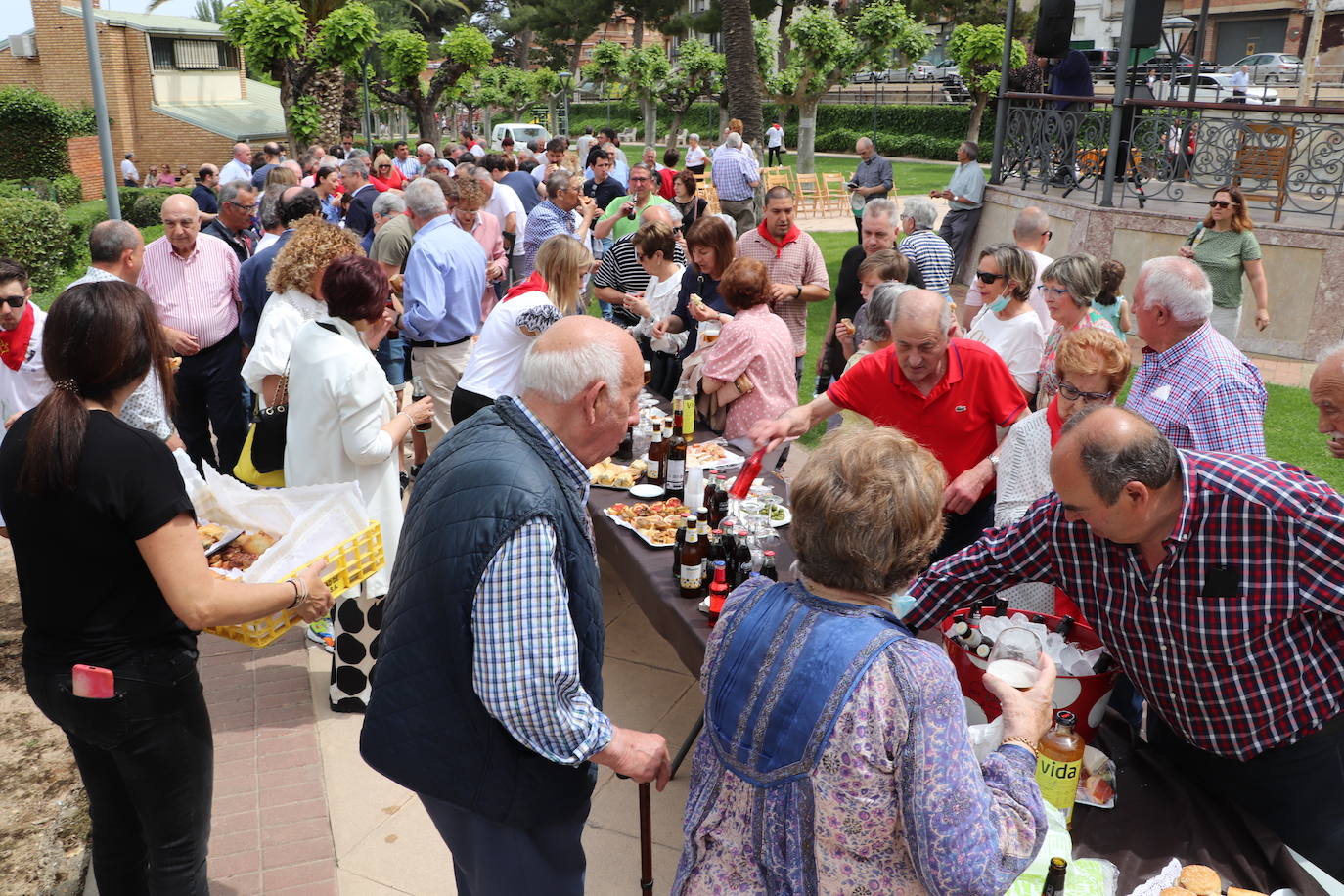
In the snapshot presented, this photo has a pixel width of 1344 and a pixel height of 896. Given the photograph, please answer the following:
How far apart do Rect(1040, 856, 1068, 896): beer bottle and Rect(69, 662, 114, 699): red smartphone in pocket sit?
2.23 metres

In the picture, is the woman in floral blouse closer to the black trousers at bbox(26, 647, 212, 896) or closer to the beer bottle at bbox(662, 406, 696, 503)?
the black trousers at bbox(26, 647, 212, 896)

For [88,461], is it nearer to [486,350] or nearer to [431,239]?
[486,350]

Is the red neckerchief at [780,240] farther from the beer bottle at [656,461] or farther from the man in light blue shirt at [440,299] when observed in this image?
the beer bottle at [656,461]

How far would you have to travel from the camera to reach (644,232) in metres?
6.71

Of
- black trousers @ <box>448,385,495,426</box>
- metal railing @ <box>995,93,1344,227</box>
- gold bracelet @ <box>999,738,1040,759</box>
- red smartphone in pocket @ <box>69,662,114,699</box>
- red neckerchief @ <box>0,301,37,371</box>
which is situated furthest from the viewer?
metal railing @ <box>995,93,1344,227</box>

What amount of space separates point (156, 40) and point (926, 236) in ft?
126

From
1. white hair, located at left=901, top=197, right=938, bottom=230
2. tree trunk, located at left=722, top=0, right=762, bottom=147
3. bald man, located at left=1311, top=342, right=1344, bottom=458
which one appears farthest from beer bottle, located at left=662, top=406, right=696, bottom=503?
tree trunk, located at left=722, top=0, right=762, bottom=147

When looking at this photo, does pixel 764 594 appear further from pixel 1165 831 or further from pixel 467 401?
pixel 467 401

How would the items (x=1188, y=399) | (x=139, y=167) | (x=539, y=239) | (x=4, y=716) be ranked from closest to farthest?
(x=1188, y=399) < (x=4, y=716) < (x=539, y=239) < (x=139, y=167)

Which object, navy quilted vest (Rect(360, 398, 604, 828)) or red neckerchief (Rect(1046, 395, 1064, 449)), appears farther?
red neckerchief (Rect(1046, 395, 1064, 449))

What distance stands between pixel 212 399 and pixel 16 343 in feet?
6.10

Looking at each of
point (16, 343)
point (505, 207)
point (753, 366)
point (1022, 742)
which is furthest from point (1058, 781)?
point (505, 207)

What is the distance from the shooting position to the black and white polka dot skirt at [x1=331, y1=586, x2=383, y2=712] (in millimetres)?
4480

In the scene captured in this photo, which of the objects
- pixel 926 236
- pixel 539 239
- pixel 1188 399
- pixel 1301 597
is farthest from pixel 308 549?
pixel 539 239
